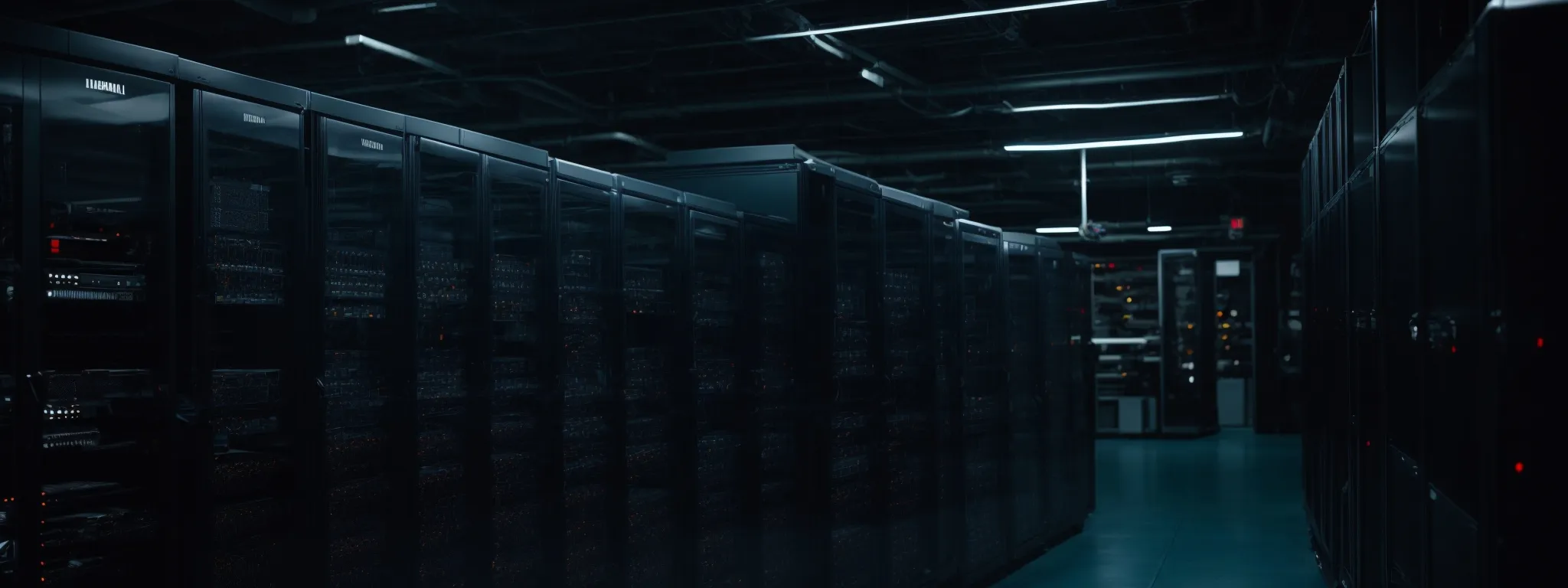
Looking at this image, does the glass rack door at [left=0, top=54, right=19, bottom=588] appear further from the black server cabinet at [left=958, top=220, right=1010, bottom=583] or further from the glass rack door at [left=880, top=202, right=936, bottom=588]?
the black server cabinet at [left=958, top=220, right=1010, bottom=583]

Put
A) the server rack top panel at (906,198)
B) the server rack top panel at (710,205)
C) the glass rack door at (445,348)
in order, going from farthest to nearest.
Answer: the server rack top panel at (906,198) → the server rack top panel at (710,205) → the glass rack door at (445,348)

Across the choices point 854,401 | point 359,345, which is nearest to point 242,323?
point 359,345

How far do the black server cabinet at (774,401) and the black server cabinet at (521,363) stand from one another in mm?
1377

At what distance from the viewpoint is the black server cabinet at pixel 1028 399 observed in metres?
8.82

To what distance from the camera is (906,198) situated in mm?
6895

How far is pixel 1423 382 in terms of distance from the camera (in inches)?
143

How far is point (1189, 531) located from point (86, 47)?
29.9 ft

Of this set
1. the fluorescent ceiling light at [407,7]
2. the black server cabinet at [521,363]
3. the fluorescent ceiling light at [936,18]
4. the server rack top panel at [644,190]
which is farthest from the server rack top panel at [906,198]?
the fluorescent ceiling light at [407,7]

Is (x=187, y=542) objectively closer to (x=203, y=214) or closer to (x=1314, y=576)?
(x=203, y=214)

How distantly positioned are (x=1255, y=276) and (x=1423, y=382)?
17638 mm

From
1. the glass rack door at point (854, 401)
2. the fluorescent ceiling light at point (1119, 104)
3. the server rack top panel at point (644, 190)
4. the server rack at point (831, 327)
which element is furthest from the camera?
the fluorescent ceiling light at point (1119, 104)

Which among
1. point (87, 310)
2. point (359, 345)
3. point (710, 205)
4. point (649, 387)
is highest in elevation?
point (710, 205)

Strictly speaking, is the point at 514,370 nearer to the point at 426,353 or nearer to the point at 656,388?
the point at 426,353

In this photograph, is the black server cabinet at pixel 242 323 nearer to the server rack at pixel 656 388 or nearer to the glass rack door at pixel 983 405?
the server rack at pixel 656 388
